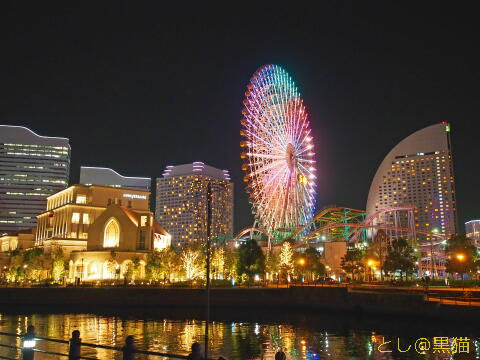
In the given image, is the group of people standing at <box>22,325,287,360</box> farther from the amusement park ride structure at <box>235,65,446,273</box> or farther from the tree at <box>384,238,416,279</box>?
the tree at <box>384,238,416,279</box>

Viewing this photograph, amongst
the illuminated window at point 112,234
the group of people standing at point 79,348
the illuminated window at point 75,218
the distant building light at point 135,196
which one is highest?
the distant building light at point 135,196

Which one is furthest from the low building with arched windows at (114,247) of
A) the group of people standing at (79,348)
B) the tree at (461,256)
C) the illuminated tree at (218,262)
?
the group of people standing at (79,348)

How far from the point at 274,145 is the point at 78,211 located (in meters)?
57.2

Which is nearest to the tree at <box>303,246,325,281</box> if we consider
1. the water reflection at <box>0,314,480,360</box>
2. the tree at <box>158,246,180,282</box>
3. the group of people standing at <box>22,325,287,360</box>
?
the tree at <box>158,246,180,282</box>

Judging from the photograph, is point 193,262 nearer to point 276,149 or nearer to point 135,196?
point 276,149

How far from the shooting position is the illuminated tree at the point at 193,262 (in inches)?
3187

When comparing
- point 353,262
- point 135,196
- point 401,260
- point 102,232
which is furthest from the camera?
point 135,196

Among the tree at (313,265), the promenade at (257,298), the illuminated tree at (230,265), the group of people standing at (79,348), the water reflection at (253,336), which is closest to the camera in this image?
the group of people standing at (79,348)

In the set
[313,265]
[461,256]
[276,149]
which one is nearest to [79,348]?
[276,149]

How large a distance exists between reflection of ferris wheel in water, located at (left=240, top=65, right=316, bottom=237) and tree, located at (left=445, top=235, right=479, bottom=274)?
26435 mm

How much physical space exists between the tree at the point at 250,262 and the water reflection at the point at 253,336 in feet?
101

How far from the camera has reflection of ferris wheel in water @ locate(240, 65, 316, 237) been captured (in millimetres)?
78062

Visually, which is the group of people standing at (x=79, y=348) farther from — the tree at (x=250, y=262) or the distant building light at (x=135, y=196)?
the distant building light at (x=135, y=196)

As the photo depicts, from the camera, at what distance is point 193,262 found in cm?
8138
